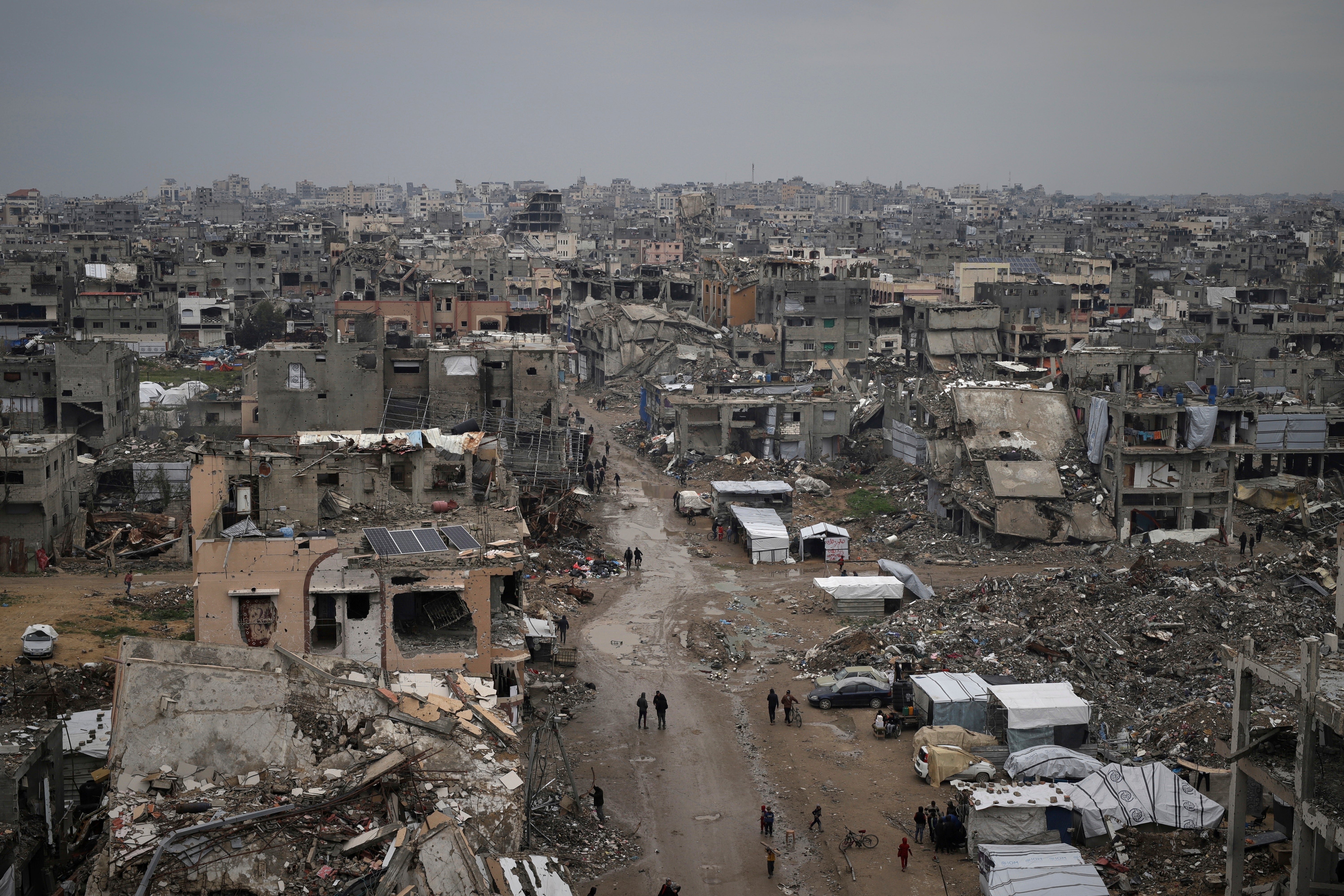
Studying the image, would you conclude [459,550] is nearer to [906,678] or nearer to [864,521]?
[906,678]

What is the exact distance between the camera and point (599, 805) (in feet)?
66.4

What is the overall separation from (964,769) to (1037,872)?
3991 mm

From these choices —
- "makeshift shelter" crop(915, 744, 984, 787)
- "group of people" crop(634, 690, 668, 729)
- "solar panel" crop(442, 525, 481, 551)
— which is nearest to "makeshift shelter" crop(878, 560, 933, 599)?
"group of people" crop(634, 690, 668, 729)

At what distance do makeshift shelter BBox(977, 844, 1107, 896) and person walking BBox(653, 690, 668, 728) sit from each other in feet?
23.8

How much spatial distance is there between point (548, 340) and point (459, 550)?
26398 mm

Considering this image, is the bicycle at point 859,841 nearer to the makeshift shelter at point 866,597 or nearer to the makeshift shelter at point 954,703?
the makeshift shelter at point 954,703

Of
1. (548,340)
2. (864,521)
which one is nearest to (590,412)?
(548,340)

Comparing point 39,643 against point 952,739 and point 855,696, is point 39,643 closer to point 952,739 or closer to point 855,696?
point 855,696

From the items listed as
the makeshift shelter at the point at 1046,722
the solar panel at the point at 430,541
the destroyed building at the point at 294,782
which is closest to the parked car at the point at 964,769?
the makeshift shelter at the point at 1046,722

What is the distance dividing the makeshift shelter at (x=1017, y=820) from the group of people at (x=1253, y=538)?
1747 cm

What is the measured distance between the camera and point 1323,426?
4209 cm

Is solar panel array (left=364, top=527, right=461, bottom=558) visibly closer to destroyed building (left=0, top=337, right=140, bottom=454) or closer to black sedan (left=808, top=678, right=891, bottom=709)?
black sedan (left=808, top=678, right=891, bottom=709)

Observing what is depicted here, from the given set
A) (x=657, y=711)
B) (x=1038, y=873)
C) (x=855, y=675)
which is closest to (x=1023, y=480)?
(x=855, y=675)

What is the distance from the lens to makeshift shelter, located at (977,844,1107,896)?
17.3 metres
